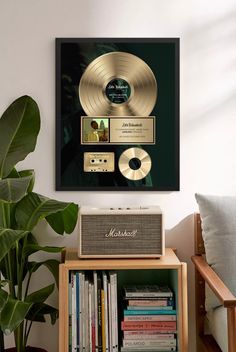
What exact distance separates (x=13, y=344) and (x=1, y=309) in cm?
68

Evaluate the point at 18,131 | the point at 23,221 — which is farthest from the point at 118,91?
the point at 23,221

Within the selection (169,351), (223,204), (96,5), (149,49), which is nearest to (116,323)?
(169,351)

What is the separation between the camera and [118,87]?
3.00 m

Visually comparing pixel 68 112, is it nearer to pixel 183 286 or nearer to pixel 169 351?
pixel 183 286

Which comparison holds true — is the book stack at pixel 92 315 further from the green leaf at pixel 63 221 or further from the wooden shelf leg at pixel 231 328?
the wooden shelf leg at pixel 231 328

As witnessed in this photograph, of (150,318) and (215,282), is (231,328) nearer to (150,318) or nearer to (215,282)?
→ (215,282)

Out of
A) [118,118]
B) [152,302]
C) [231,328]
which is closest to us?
[231,328]

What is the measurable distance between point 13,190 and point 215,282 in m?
0.92

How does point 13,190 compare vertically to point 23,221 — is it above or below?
above

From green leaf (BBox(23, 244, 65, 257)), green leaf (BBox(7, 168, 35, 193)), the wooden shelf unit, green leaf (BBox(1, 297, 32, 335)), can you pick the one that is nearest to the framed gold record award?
green leaf (BBox(7, 168, 35, 193))

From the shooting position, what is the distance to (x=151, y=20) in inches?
118

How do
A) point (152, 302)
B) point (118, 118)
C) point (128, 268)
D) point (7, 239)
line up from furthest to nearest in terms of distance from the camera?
point (118, 118) < point (152, 302) < point (128, 268) < point (7, 239)

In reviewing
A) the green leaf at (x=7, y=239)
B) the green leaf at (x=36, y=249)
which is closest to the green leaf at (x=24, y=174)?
the green leaf at (x=36, y=249)

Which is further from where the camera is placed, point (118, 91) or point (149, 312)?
point (118, 91)
